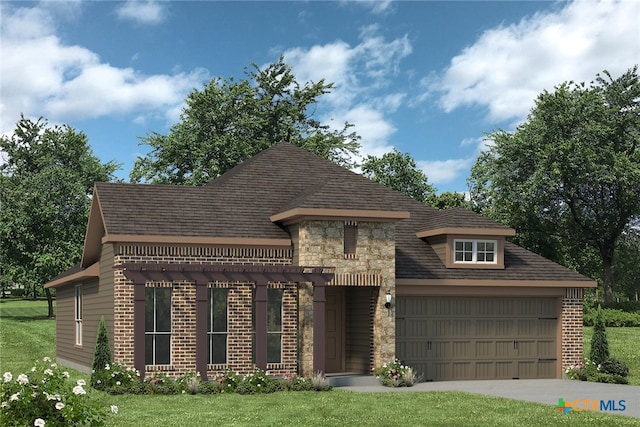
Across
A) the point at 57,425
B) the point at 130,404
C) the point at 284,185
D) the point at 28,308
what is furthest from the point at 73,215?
the point at 57,425

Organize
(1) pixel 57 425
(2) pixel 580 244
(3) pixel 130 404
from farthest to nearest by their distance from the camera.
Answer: (2) pixel 580 244 < (3) pixel 130 404 < (1) pixel 57 425

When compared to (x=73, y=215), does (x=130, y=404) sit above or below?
below

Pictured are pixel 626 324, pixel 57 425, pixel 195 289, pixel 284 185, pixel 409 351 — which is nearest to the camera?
pixel 57 425

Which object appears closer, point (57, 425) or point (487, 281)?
point (57, 425)

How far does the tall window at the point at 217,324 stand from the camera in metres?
23.7

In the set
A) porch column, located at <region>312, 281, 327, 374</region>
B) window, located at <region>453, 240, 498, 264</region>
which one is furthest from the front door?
window, located at <region>453, 240, 498, 264</region>

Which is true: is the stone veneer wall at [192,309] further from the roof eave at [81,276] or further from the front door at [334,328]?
the roof eave at [81,276]

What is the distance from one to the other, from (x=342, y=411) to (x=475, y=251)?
1095 centimetres

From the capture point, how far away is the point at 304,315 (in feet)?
78.3

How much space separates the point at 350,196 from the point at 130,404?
8.51 metres

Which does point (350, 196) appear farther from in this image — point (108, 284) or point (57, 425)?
point (57, 425)

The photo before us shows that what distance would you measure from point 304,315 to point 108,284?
5.38 metres

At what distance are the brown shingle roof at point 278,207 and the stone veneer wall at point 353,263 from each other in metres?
0.63

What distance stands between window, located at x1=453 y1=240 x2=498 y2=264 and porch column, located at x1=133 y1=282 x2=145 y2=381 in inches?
386
